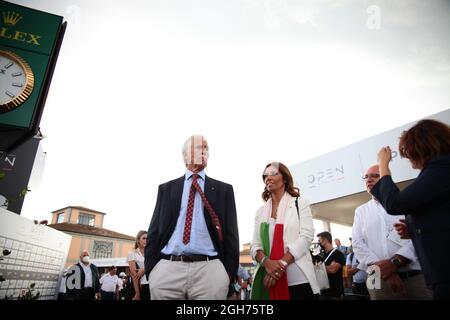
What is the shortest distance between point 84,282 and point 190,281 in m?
7.46

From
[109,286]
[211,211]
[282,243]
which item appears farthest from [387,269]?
[109,286]

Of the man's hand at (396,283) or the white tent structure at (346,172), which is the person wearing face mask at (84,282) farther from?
the man's hand at (396,283)

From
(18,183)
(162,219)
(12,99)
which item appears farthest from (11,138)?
(18,183)

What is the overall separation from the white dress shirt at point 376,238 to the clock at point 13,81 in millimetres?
3742

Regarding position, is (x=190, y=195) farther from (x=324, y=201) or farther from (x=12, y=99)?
(x=324, y=201)

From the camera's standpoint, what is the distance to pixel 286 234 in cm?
227

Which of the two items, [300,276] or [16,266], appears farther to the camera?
[16,266]

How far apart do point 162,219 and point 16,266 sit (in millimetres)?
4958

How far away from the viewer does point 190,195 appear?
218 centimetres

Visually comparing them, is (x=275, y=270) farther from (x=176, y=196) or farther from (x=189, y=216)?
(x=176, y=196)

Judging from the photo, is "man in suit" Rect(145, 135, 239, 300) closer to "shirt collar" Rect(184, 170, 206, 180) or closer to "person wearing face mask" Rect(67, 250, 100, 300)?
"shirt collar" Rect(184, 170, 206, 180)

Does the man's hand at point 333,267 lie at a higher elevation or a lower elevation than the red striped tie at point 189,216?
lower

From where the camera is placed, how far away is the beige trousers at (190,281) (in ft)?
5.89

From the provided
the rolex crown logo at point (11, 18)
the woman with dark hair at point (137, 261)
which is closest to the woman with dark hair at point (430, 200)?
the rolex crown logo at point (11, 18)
